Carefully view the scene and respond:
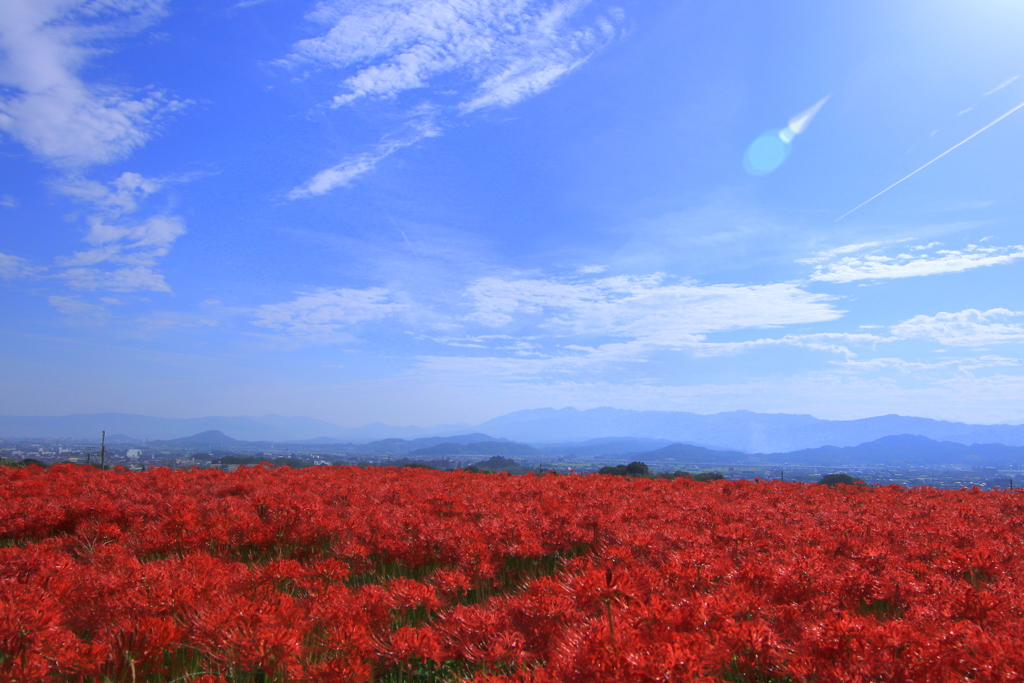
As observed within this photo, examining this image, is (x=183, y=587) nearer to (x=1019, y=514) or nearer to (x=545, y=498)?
(x=545, y=498)

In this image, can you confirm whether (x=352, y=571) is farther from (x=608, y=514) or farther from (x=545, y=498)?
(x=545, y=498)

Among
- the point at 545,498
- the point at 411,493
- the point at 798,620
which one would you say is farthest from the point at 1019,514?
the point at 411,493

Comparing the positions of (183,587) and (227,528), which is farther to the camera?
(227,528)

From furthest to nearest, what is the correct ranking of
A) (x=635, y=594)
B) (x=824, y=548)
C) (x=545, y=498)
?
(x=545, y=498), (x=824, y=548), (x=635, y=594)

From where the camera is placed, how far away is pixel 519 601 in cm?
301

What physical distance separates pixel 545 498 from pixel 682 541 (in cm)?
367

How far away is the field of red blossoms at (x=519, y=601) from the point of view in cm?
230

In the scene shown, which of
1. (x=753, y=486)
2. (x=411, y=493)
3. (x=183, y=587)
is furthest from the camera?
(x=753, y=486)

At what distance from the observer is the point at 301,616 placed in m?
2.72

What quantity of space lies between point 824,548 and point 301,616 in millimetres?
4303

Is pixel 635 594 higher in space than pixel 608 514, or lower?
higher

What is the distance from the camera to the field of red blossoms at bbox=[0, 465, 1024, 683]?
230 cm

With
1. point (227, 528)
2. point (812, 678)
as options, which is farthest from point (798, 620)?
point (227, 528)

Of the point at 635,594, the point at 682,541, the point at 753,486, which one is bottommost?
the point at 753,486
